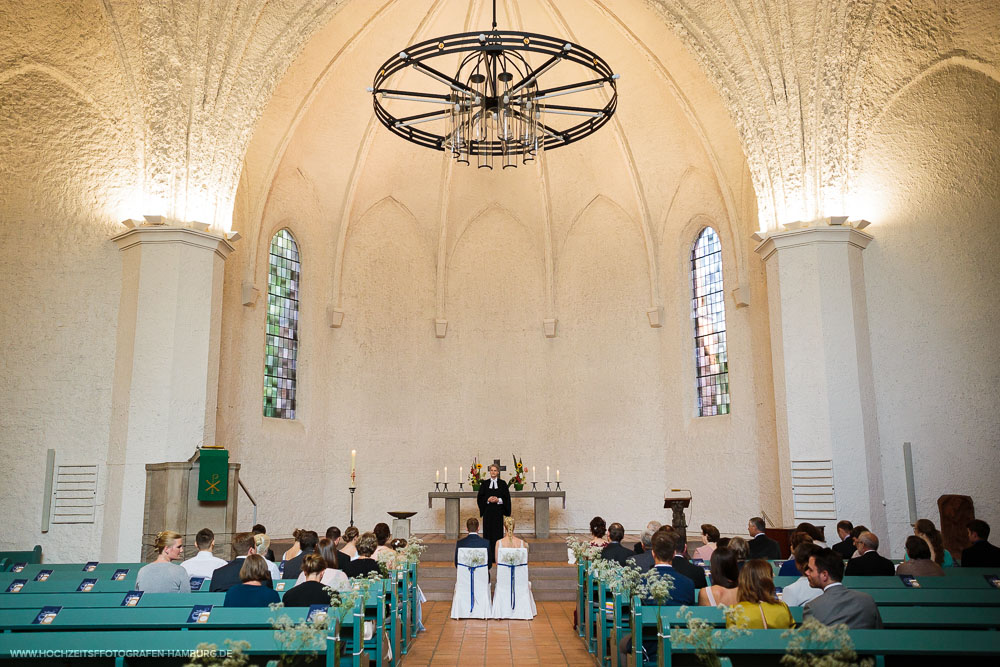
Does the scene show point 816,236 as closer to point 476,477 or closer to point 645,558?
point 645,558

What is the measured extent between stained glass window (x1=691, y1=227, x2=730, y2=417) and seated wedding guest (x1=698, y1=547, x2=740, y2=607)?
35.7 feet

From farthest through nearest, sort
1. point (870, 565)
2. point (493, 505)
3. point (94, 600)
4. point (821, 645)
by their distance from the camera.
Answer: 1. point (493, 505)
2. point (870, 565)
3. point (94, 600)
4. point (821, 645)

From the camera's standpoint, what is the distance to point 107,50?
13.8m

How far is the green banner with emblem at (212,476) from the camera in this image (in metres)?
12.1

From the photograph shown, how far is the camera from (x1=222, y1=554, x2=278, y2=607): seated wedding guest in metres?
6.44

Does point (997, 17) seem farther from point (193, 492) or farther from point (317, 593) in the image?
point (193, 492)

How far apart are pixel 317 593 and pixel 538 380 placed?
41.3ft

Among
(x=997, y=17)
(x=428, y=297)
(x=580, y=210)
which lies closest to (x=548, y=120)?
(x=580, y=210)

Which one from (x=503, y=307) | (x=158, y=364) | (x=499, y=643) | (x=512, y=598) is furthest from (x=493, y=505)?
(x=503, y=307)

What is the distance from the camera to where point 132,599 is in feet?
22.0

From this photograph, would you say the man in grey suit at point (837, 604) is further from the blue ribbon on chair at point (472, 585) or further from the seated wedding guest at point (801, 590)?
the blue ribbon on chair at point (472, 585)

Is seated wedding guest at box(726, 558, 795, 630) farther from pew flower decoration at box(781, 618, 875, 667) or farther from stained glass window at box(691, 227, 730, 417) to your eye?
stained glass window at box(691, 227, 730, 417)

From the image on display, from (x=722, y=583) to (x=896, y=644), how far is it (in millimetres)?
1690

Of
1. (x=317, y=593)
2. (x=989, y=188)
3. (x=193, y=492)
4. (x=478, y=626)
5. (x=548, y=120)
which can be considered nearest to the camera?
(x=317, y=593)
